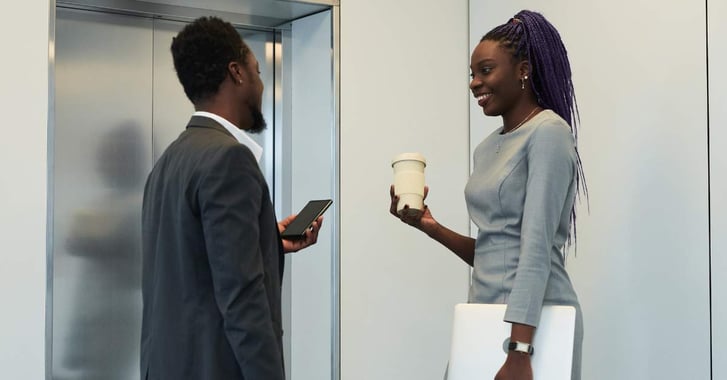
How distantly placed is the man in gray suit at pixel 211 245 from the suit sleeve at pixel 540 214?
0.56 metres

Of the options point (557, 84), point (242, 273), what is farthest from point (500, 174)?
point (242, 273)

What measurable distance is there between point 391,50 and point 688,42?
4.33 ft

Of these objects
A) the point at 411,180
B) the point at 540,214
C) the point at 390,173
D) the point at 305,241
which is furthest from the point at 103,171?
the point at 540,214

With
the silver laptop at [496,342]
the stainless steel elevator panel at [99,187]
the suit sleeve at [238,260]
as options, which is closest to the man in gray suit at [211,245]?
the suit sleeve at [238,260]

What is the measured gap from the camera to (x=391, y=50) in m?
3.87

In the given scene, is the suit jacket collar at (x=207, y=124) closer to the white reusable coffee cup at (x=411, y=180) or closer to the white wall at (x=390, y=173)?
the white reusable coffee cup at (x=411, y=180)

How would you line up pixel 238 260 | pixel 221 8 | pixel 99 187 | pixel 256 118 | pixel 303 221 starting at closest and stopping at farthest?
pixel 238 260 → pixel 256 118 → pixel 303 221 → pixel 99 187 → pixel 221 8

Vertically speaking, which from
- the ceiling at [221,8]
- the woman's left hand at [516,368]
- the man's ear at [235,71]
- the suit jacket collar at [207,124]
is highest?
the ceiling at [221,8]

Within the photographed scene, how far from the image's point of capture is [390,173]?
12.6 feet

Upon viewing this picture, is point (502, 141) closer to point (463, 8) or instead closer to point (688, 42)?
point (688, 42)

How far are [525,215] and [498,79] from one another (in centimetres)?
39

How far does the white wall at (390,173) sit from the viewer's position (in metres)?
3.77

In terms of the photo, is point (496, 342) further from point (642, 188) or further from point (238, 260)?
point (642, 188)

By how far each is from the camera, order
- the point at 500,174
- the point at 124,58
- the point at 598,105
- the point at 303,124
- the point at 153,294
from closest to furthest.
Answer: the point at 153,294
the point at 500,174
the point at 598,105
the point at 124,58
the point at 303,124
